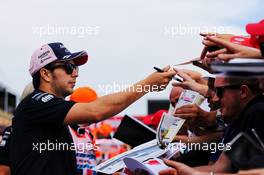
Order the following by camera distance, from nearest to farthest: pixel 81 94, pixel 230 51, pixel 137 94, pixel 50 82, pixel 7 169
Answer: pixel 230 51
pixel 137 94
pixel 50 82
pixel 7 169
pixel 81 94

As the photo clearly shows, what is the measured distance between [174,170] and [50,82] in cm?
151

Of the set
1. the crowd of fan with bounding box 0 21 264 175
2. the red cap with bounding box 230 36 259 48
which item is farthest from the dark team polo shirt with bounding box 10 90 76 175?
the red cap with bounding box 230 36 259 48

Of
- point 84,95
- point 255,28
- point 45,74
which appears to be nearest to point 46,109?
point 45,74

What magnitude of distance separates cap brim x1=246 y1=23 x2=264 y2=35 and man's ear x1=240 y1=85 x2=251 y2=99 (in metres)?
0.30

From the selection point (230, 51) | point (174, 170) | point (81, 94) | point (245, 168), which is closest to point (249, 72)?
point (245, 168)

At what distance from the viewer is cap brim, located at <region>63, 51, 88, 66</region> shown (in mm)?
4785

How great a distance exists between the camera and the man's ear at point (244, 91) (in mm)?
3416

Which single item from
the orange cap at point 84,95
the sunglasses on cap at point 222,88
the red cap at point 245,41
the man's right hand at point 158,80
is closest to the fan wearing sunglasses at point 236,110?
the sunglasses on cap at point 222,88

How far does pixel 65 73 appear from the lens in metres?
4.73

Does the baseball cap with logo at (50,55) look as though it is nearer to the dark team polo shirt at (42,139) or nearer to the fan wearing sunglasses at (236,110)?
the dark team polo shirt at (42,139)

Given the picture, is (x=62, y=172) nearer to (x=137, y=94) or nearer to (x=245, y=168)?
(x=137, y=94)

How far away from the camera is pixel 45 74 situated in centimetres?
471

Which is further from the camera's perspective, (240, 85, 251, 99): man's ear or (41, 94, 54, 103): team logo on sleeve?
(41, 94, 54, 103): team logo on sleeve
